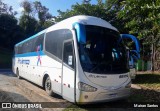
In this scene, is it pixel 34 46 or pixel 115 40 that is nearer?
pixel 115 40

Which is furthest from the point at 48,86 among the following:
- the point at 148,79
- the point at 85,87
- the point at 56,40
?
the point at 148,79

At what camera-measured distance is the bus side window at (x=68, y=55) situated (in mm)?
8141

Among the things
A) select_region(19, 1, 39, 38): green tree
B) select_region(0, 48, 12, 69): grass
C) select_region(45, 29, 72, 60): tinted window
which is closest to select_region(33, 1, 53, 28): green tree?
select_region(19, 1, 39, 38): green tree

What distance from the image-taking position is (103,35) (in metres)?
8.37

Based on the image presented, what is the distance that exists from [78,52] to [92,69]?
29.4 inches

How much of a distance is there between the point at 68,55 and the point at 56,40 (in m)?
1.64

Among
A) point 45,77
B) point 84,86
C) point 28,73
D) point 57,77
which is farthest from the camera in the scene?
point 28,73

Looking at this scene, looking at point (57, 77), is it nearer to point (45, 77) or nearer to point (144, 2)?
point (45, 77)

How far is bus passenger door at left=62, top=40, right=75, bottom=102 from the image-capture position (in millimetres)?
7926

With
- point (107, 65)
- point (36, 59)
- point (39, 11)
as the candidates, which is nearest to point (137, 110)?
point (107, 65)

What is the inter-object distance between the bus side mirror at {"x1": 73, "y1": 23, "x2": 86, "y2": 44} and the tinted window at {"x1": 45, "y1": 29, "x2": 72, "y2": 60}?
A: 0.63 metres

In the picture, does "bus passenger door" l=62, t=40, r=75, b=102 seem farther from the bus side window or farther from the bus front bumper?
the bus front bumper

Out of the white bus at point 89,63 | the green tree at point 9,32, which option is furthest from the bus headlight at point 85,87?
the green tree at point 9,32

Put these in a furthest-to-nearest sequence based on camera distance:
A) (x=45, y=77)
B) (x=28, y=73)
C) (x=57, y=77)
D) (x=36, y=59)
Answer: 1. (x=28, y=73)
2. (x=36, y=59)
3. (x=45, y=77)
4. (x=57, y=77)
